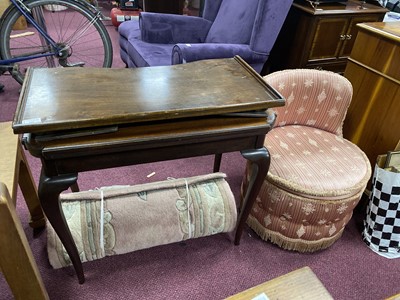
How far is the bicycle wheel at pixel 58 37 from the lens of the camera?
2.29m

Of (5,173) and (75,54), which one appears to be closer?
(5,173)

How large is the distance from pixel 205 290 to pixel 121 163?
0.67 metres

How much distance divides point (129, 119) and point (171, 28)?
1605mm

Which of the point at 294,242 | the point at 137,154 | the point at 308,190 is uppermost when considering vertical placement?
the point at 137,154

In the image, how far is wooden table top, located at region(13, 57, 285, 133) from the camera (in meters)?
0.85

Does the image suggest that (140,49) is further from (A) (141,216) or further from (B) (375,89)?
(B) (375,89)

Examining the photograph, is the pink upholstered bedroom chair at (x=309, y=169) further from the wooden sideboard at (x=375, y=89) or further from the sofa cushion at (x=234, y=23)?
the sofa cushion at (x=234, y=23)

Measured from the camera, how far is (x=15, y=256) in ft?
2.51

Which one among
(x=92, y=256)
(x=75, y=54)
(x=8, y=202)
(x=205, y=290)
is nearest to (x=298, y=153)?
(x=205, y=290)

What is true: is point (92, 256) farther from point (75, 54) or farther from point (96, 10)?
point (75, 54)

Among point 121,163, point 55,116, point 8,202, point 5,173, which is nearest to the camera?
point 8,202

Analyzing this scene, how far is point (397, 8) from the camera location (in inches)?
88.8

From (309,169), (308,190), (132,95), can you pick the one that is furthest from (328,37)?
(132,95)

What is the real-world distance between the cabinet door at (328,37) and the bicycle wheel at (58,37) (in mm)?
1519
